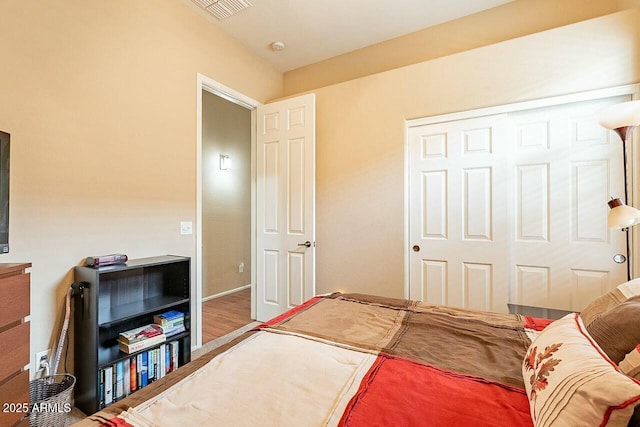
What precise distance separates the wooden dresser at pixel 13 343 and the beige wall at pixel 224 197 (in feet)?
8.99

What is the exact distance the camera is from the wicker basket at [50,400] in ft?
4.88

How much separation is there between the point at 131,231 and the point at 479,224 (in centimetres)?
283

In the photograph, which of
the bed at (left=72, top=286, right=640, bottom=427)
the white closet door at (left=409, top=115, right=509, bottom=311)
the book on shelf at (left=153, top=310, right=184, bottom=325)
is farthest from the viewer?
the white closet door at (left=409, top=115, right=509, bottom=311)

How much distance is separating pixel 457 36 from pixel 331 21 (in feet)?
4.12

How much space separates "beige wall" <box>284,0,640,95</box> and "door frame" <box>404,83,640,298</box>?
0.66 m

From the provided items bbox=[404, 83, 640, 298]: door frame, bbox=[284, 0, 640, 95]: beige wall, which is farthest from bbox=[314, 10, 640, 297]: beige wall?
bbox=[284, 0, 640, 95]: beige wall

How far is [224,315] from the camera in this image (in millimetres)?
3494

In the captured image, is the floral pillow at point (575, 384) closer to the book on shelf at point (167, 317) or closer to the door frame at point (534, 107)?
the door frame at point (534, 107)

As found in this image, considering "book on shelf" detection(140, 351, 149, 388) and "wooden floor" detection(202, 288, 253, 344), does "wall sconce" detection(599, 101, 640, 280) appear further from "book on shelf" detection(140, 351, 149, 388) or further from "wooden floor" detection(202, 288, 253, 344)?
"wooden floor" detection(202, 288, 253, 344)

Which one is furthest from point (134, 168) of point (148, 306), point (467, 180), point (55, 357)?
point (467, 180)

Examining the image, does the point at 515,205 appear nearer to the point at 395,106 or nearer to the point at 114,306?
the point at 395,106

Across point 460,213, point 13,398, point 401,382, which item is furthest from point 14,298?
point 460,213

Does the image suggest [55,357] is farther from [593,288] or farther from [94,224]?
[593,288]

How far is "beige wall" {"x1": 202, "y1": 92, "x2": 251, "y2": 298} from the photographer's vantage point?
4.16 meters
